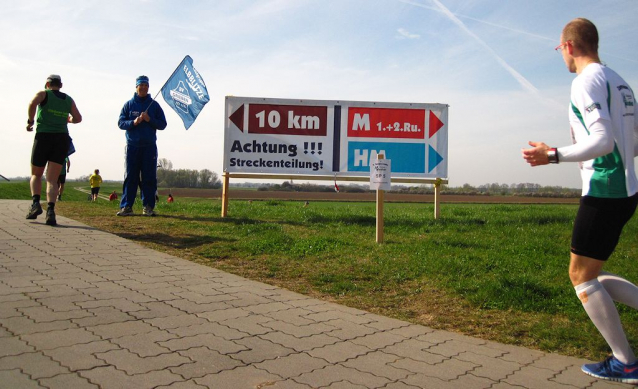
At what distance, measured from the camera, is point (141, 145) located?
10.2 metres

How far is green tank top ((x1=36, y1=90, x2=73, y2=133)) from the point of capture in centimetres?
839

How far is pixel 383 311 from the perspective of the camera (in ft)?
16.6

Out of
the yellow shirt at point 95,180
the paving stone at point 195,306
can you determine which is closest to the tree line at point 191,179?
the yellow shirt at point 95,180

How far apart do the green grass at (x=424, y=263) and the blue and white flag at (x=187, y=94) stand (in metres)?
2.01

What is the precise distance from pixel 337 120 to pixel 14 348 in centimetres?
841

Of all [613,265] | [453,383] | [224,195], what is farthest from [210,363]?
[224,195]

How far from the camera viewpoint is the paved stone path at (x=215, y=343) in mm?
3303

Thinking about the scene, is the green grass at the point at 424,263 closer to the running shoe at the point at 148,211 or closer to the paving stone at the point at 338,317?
the running shoe at the point at 148,211

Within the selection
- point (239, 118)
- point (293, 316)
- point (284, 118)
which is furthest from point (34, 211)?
point (293, 316)

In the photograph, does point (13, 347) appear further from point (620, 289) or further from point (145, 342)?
point (620, 289)

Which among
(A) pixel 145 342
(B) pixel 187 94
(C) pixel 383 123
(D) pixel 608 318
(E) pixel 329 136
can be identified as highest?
(B) pixel 187 94

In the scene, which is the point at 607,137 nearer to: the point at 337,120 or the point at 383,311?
the point at 383,311

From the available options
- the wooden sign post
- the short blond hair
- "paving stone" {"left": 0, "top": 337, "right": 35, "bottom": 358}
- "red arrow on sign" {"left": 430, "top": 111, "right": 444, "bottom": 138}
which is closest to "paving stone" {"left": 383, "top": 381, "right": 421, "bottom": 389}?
"paving stone" {"left": 0, "top": 337, "right": 35, "bottom": 358}

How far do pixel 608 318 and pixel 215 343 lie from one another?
2583mm
